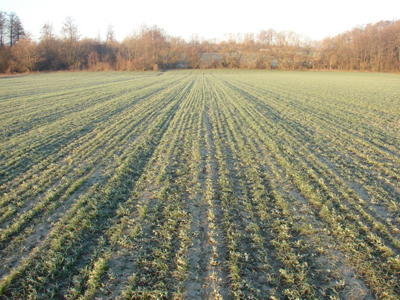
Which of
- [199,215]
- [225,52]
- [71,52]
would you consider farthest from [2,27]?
[199,215]

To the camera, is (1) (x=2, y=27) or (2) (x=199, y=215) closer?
(2) (x=199, y=215)

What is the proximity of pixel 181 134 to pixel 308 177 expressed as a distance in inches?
232

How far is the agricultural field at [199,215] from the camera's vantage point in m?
3.47

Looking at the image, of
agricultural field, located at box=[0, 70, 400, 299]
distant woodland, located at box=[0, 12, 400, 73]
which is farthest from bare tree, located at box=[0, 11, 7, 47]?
agricultural field, located at box=[0, 70, 400, 299]

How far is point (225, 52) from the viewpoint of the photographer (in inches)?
3344

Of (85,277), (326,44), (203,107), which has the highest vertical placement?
(326,44)

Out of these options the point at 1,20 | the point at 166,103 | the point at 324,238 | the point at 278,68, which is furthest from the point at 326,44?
the point at 1,20

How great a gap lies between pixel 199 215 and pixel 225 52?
88.0 metres

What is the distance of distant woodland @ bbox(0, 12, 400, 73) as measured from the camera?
66688mm

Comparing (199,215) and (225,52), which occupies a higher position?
(225,52)

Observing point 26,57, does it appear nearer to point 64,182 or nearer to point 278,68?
point 64,182

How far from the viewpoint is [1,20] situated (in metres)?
71.1

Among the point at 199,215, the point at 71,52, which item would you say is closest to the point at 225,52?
the point at 71,52

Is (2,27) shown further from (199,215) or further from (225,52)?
(199,215)
